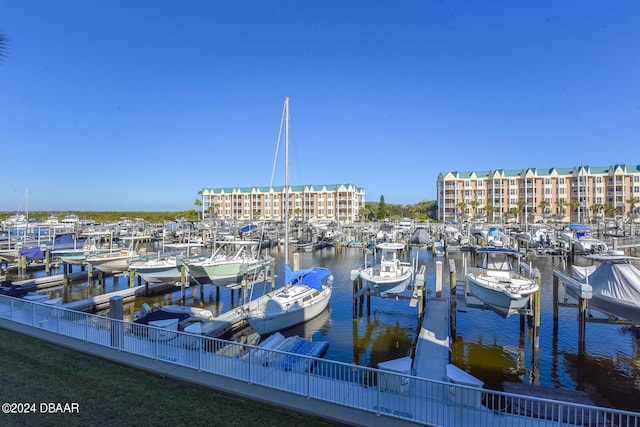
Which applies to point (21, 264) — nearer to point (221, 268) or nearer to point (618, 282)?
point (221, 268)

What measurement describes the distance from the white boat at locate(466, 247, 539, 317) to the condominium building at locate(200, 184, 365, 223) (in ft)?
326

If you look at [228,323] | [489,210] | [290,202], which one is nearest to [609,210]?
[489,210]

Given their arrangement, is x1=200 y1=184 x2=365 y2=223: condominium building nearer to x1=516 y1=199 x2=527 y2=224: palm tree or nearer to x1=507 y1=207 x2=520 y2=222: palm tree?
x1=507 y1=207 x2=520 y2=222: palm tree

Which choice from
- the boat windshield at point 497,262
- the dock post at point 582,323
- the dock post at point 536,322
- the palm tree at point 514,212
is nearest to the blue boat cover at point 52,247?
the boat windshield at point 497,262

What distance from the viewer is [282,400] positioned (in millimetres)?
9055

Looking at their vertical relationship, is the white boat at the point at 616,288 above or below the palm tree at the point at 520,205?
below

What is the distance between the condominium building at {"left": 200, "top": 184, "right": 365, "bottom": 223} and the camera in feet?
422

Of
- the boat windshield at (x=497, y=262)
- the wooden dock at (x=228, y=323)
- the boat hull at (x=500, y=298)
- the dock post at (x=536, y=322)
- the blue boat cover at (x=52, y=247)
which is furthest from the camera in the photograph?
the blue boat cover at (x=52, y=247)

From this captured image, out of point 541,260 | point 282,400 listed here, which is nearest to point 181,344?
point 282,400

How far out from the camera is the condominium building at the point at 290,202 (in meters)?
129

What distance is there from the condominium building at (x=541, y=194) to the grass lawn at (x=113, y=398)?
340 ft

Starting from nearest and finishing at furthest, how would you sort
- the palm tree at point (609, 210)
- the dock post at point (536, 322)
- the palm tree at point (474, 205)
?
the dock post at point (536, 322) < the palm tree at point (609, 210) < the palm tree at point (474, 205)

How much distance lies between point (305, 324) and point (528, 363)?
12074mm

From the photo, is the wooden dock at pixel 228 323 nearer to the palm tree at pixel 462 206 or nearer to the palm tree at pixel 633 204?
the palm tree at pixel 462 206
